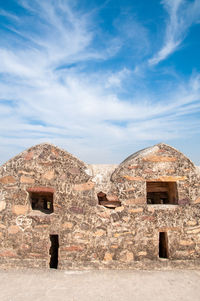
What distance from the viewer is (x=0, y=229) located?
530 centimetres

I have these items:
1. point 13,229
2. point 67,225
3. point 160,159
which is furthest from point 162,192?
point 13,229

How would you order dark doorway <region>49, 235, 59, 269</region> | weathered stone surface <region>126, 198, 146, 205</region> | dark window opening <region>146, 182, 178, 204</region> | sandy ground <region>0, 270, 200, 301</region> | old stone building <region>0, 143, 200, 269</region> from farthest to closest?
dark doorway <region>49, 235, 59, 269</region>
dark window opening <region>146, 182, 178, 204</region>
weathered stone surface <region>126, 198, 146, 205</region>
old stone building <region>0, 143, 200, 269</region>
sandy ground <region>0, 270, 200, 301</region>

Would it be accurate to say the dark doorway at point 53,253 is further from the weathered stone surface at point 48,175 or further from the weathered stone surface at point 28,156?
the weathered stone surface at point 28,156

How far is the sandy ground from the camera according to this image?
407cm

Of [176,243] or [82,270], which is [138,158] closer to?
[176,243]

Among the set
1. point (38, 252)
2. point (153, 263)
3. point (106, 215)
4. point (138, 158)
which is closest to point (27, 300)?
point (38, 252)

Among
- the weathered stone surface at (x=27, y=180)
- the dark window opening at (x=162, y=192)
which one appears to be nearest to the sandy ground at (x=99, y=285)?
the dark window opening at (x=162, y=192)

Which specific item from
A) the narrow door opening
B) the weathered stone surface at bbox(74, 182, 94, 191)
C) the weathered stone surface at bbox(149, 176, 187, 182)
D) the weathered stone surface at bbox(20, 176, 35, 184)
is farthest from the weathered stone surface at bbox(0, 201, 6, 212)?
the narrow door opening

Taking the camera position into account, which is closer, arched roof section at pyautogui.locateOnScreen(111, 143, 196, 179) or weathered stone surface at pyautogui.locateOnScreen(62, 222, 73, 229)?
weathered stone surface at pyautogui.locateOnScreen(62, 222, 73, 229)

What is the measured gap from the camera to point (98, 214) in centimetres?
527

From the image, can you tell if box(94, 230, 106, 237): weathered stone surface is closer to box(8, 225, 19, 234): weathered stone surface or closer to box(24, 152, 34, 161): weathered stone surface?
box(8, 225, 19, 234): weathered stone surface

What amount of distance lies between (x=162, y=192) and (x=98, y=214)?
2.19 metres

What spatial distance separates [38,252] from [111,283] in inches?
69.8

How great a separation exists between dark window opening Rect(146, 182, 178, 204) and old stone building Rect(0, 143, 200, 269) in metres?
0.12
